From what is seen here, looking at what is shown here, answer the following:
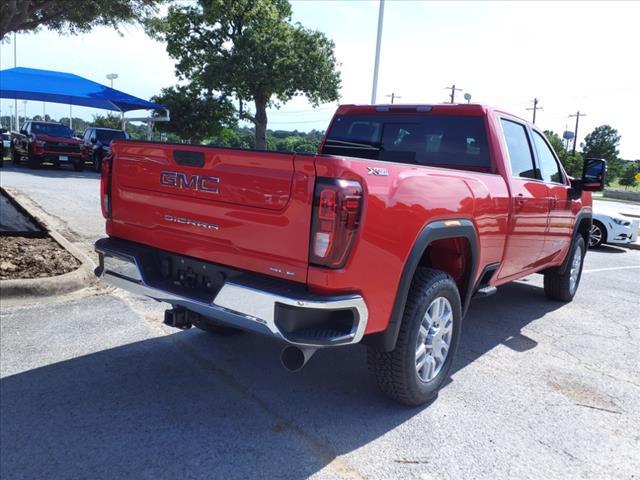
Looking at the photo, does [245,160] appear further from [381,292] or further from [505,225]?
[505,225]

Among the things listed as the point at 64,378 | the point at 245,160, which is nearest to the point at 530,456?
the point at 245,160

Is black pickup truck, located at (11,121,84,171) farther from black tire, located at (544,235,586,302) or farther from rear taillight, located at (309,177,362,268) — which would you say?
rear taillight, located at (309,177,362,268)

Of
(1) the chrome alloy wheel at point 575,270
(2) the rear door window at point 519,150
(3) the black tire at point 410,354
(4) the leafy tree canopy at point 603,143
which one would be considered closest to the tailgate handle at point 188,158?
(3) the black tire at point 410,354

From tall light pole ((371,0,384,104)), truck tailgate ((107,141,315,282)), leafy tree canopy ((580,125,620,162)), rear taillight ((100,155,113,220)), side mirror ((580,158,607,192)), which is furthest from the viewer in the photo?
leafy tree canopy ((580,125,620,162))

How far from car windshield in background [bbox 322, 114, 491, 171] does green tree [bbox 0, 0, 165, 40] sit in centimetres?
438

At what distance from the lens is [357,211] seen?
2.65 m

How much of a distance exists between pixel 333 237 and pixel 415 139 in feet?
7.54

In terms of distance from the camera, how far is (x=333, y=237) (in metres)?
2.62

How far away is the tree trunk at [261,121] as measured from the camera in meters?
31.6

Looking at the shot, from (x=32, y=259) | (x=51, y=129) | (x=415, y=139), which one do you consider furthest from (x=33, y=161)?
(x=415, y=139)

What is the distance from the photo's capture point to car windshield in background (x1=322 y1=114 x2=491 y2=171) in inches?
171

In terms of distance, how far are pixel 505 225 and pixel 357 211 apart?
1984 millimetres

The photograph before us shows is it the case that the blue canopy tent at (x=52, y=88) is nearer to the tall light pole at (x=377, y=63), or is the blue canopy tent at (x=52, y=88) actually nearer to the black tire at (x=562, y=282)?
the tall light pole at (x=377, y=63)

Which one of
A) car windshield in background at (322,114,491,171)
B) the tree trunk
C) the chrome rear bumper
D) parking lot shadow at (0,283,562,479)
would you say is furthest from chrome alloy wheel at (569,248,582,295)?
the tree trunk
